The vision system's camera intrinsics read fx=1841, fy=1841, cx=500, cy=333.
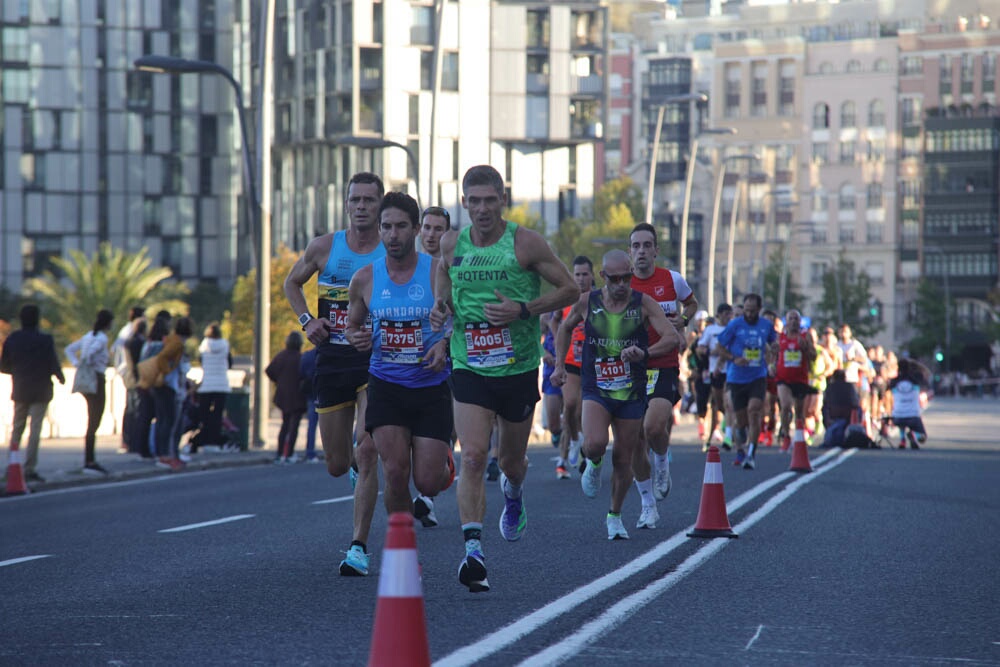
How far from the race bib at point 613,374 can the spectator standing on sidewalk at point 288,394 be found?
40.1 feet

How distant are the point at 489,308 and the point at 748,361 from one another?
12.0m

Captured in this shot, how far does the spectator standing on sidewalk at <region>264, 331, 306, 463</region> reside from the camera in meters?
23.3

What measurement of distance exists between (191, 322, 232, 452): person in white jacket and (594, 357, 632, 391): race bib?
488 inches

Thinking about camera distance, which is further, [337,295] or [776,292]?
[776,292]

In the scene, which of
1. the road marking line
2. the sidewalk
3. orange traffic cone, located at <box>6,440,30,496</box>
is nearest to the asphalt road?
the road marking line

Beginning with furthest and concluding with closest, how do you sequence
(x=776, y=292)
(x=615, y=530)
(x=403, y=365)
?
1. (x=776, y=292)
2. (x=615, y=530)
3. (x=403, y=365)

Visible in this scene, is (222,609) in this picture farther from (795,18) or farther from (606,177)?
(795,18)

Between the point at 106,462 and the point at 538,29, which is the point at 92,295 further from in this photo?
the point at 106,462

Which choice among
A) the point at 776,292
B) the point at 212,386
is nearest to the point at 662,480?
the point at 212,386

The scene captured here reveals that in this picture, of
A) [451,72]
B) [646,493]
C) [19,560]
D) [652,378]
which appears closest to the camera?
[19,560]

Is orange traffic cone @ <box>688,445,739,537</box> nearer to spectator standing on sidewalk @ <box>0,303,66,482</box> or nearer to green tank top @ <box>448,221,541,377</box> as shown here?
green tank top @ <box>448,221,541,377</box>

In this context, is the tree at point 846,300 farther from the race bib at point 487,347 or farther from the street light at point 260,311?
the race bib at point 487,347

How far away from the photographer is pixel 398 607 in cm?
560

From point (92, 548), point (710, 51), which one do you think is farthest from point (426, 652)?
point (710, 51)
